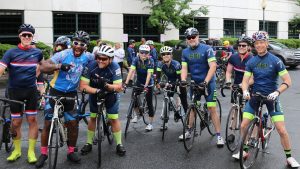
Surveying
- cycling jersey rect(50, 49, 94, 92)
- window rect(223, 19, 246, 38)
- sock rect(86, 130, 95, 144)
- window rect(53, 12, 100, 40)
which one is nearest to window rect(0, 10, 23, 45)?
window rect(53, 12, 100, 40)

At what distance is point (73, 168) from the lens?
19.8 ft

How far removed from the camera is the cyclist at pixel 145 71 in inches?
331

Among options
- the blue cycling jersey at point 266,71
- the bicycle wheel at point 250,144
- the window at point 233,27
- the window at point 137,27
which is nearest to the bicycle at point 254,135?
the bicycle wheel at point 250,144

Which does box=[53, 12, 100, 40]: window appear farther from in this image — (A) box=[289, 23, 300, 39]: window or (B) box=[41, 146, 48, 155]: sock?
(A) box=[289, 23, 300, 39]: window

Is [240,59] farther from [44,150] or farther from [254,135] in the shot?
[44,150]

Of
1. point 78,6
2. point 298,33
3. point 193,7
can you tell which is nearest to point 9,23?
point 78,6

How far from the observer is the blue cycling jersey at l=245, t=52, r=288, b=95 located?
19.4ft

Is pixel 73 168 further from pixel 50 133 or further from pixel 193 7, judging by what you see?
pixel 193 7

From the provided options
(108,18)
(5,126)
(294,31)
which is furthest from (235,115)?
(294,31)

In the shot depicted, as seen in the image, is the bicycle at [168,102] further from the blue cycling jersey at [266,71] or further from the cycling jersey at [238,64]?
the blue cycling jersey at [266,71]

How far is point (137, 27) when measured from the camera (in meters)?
26.9

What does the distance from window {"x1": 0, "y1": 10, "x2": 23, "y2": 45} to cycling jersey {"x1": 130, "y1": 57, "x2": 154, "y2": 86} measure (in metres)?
14.8

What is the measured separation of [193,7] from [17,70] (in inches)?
972

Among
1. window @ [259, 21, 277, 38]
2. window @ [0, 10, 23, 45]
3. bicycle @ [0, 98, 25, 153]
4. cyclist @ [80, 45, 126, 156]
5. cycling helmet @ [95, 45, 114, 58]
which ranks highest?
window @ [259, 21, 277, 38]
